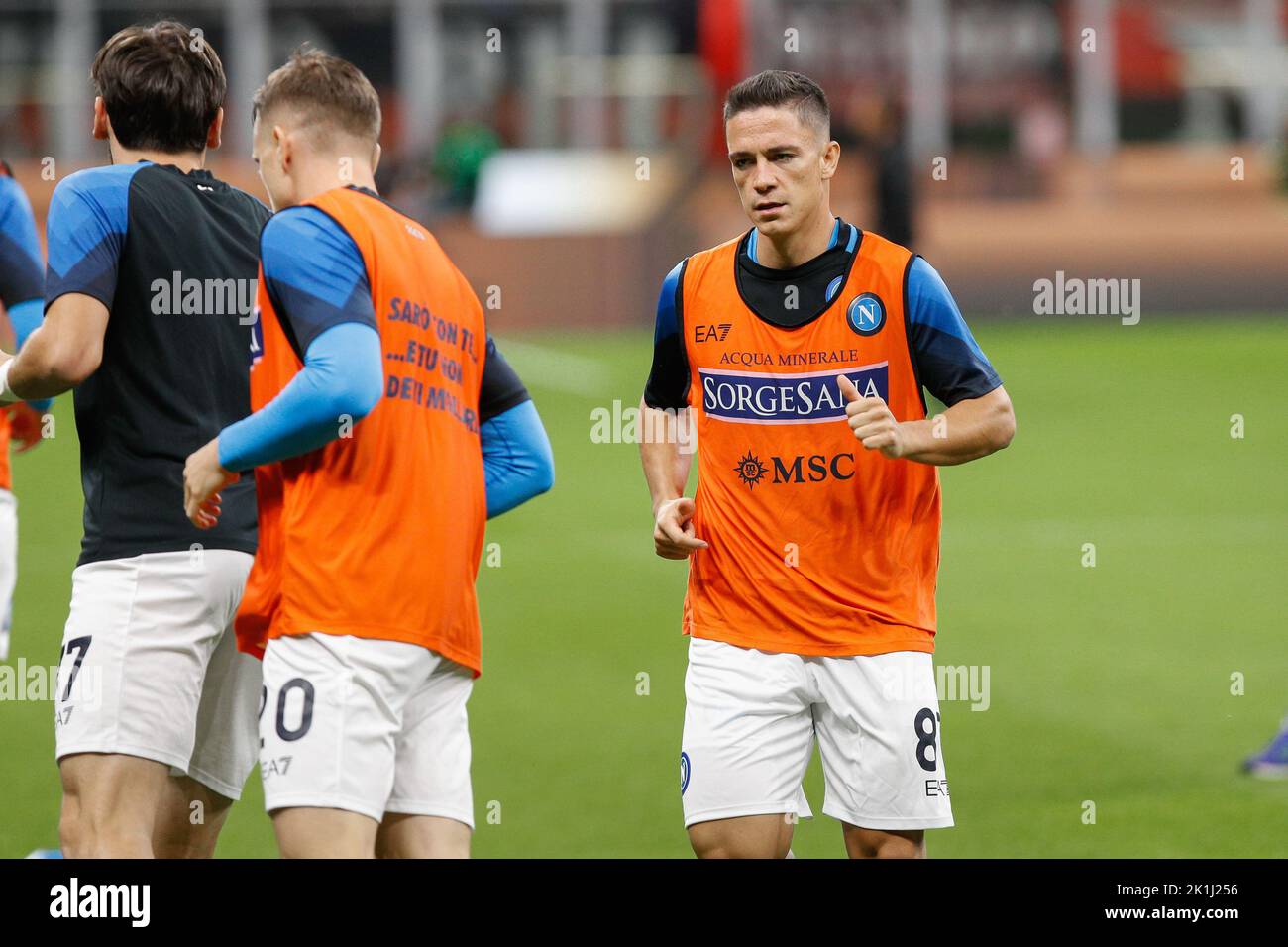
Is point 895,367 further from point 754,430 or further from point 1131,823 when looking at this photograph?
point 1131,823

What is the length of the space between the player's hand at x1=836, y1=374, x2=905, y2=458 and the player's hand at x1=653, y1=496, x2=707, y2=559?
1.83 feet

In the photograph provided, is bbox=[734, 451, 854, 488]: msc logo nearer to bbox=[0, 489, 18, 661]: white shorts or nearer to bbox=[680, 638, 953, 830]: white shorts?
bbox=[680, 638, 953, 830]: white shorts

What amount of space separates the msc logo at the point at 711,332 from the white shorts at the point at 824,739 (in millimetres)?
836

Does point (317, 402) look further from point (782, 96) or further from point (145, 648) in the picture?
point (782, 96)

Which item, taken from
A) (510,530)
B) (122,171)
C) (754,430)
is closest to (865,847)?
(754,430)

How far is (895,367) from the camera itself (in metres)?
4.70

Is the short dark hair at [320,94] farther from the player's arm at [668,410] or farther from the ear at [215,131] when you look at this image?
the player's arm at [668,410]

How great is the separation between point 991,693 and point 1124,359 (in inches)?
563

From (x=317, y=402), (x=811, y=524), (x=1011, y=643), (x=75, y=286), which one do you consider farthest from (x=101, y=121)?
(x=1011, y=643)

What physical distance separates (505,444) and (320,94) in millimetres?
933

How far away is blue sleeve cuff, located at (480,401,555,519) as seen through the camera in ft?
14.2

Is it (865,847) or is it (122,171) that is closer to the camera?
(122,171)

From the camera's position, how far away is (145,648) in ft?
14.0

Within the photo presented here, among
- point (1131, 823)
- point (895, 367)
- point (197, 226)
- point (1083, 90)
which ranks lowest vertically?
point (1131, 823)
